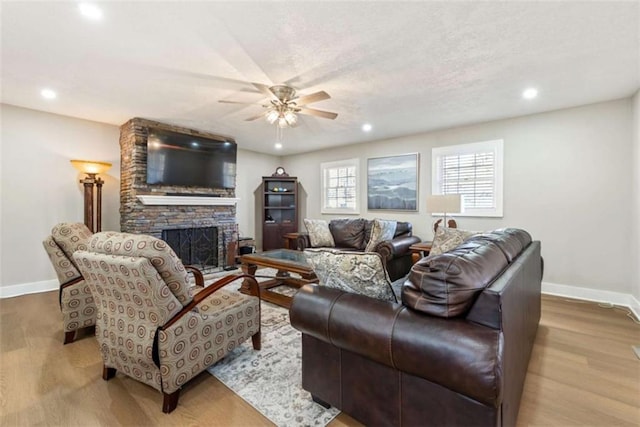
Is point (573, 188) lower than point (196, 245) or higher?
higher

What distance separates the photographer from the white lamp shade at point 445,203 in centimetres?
389

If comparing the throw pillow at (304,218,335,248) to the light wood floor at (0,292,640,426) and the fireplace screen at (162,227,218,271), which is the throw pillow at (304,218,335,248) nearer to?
the fireplace screen at (162,227,218,271)

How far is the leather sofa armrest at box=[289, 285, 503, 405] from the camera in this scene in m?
1.07

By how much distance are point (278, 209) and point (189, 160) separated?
236 centimetres

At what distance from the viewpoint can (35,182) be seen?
13.1 feet

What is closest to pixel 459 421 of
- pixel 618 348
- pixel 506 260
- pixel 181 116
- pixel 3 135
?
pixel 506 260

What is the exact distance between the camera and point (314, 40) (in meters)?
2.23

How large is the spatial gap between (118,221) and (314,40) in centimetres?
437

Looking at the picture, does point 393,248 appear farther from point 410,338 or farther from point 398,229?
point 410,338

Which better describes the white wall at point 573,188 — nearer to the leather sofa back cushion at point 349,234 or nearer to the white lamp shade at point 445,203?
the white lamp shade at point 445,203

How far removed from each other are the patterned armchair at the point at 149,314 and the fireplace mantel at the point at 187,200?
9.38 ft

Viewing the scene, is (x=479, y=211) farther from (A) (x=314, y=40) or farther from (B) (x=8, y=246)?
(B) (x=8, y=246)

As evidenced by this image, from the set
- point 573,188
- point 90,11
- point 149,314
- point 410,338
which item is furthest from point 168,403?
point 573,188

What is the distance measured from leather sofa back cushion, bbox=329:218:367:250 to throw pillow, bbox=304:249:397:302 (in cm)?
328
